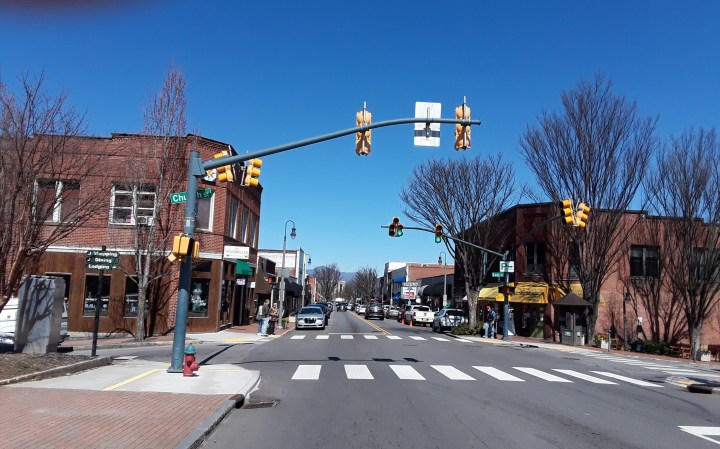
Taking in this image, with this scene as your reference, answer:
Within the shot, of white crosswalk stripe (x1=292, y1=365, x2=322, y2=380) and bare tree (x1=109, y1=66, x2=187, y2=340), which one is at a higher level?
bare tree (x1=109, y1=66, x2=187, y2=340)

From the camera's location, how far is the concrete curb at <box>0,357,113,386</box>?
11.0m

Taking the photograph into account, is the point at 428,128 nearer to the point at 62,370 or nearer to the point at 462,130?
the point at 462,130

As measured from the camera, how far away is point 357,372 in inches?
614

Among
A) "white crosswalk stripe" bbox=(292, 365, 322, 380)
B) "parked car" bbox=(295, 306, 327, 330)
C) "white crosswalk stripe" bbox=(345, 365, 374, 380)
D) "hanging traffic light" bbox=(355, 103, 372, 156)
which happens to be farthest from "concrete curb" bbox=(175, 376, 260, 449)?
"parked car" bbox=(295, 306, 327, 330)

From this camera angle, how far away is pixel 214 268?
98.7 feet

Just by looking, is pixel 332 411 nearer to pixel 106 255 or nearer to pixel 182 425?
pixel 182 425

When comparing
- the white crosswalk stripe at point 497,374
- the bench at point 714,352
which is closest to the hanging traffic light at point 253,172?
the white crosswalk stripe at point 497,374

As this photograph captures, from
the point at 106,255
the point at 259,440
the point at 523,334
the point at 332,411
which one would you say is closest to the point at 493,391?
the point at 332,411

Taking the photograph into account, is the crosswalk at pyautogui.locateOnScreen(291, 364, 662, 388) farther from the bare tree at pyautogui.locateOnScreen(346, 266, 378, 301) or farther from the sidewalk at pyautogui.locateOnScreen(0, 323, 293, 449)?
the bare tree at pyautogui.locateOnScreen(346, 266, 378, 301)

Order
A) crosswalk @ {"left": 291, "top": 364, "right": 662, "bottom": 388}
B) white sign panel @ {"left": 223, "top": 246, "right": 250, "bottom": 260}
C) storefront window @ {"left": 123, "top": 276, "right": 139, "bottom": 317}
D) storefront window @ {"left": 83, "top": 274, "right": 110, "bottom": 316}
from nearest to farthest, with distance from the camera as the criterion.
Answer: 1. crosswalk @ {"left": 291, "top": 364, "right": 662, "bottom": 388}
2. storefront window @ {"left": 83, "top": 274, "right": 110, "bottom": 316}
3. storefront window @ {"left": 123, "top": 276, "right": 139, "bottom": 317}
4. white sign panel @ {"left": 223, "top": 246, "right": 250, "bottom": 260}

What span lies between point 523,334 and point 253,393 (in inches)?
1213

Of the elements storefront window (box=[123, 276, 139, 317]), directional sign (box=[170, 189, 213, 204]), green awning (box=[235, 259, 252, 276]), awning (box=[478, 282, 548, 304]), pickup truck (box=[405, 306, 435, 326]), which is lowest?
pickup truck (box=[405, 306, 435, 326])

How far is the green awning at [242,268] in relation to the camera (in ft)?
110

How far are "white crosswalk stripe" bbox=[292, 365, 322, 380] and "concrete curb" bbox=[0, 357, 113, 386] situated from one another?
189 inches
